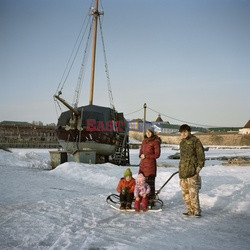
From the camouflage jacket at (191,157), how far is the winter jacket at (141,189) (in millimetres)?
902

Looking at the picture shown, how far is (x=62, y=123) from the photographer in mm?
24484

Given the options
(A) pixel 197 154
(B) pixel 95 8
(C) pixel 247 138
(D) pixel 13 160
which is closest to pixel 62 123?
(D) pixel 13 160

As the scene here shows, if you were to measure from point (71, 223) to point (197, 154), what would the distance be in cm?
268

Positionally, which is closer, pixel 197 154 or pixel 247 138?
pixel 197 154

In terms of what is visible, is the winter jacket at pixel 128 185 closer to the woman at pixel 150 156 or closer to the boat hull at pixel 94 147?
the woman at pixel 150 156

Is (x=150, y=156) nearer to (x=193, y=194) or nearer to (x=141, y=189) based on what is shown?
(x=141, y=189)

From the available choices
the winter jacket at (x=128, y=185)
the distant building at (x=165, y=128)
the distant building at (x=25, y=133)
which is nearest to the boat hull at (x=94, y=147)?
the winter jacket at (x=128, y=185)

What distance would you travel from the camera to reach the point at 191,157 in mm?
5711

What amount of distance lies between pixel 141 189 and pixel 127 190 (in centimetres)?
36

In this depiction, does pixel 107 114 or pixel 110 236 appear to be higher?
pixel 107 114

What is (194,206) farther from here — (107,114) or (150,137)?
(107,114)

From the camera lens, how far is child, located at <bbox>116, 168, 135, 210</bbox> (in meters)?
6.28

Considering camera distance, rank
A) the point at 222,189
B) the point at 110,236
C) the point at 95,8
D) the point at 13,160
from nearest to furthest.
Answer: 1. the point at 110,236
2. the point at 222,189
3. the point at 13,160
4. the point at 95,8

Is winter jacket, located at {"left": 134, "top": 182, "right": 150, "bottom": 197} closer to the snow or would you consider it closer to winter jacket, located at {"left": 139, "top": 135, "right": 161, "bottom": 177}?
winter jacket, located at {"left": 139, "top": 135, "right": 161, "bottom": 177}
